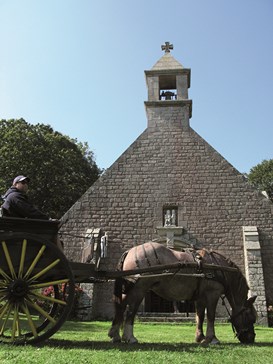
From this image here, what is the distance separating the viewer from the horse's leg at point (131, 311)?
243 inches

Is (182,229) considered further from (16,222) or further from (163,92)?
(16,222)

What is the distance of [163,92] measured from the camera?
18031 mm

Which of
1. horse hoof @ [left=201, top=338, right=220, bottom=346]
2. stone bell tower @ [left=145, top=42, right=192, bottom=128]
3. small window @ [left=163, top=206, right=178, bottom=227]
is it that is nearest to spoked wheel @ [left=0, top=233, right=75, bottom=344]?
horse hoof @ [left=201, top=338, right=220, bottom=346]

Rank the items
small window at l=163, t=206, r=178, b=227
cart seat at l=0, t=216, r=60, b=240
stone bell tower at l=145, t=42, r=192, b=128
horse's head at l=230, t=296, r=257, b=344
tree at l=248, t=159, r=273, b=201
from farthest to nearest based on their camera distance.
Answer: tree at l=248, t=159, r=273, b=201 < stone bell tower at l=145, t=42, r=192, b=128 < small window at l=163, t=206, r=178, b=227 < horse's head at l=230, t=296, r=257, b=344 < cart seat at l=0, t=216, r=60, b=240

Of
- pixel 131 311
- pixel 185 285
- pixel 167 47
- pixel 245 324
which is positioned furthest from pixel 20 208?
pixel 167 47

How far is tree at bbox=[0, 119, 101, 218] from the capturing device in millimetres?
26109

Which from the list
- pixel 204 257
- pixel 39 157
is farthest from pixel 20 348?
pixel 39 157

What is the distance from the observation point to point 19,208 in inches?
219

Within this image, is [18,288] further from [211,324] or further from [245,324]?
[245,324]

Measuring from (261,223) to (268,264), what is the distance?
156cm

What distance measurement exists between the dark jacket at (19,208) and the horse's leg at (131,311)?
6.45 ft

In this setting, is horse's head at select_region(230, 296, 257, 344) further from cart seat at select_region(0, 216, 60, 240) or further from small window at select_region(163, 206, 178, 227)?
small window at select_region(163, 206, 178, 227)

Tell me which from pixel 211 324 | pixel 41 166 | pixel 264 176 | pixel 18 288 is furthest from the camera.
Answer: pixel 264 176

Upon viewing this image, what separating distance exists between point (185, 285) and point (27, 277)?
280 cm
